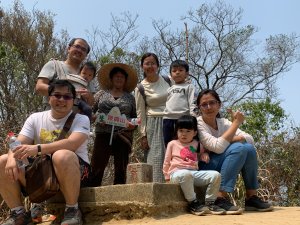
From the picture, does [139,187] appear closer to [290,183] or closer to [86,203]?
[86,203]

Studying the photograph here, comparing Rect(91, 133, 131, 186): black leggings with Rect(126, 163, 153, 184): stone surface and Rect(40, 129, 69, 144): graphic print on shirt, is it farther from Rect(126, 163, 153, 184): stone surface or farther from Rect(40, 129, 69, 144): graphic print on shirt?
Rect(40, 129, 69, 144): graphic print on shirt

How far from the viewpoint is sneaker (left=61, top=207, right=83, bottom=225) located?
3.59 m

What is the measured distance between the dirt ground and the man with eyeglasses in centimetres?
150

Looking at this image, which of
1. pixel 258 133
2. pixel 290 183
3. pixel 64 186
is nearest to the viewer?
pixel 64 186

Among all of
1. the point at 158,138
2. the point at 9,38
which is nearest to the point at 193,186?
the point at 158,138

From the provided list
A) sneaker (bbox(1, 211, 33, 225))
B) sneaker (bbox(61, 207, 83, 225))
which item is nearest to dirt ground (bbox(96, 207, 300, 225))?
sneaker (bbox(61, 207, 83, 225))

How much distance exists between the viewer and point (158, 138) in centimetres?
508

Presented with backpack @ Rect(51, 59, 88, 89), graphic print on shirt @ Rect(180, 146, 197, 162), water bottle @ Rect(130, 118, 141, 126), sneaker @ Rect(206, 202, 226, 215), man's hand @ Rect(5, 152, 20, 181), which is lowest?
A: sneaker @ Rect(206, 202, 226, 215)

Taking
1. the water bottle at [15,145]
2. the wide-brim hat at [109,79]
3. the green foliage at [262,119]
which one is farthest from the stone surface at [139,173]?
the green foliage at [262,119]

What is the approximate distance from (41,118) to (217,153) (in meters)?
1.65

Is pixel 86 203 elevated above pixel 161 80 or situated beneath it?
situated beneath

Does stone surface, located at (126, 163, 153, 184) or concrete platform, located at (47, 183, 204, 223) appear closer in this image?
concrete platform, located at (47, 183, 204, 223)

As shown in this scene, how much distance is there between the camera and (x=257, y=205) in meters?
4.21

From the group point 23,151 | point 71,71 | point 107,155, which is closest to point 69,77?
point 71,71
